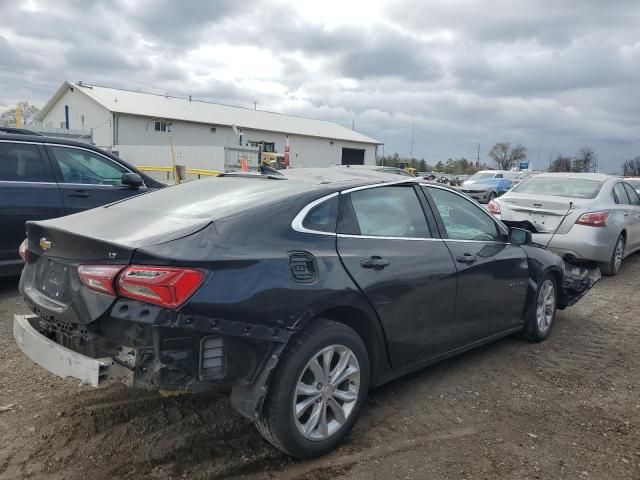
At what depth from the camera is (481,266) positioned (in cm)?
412

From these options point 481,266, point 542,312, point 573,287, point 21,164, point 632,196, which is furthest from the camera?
point 632,196

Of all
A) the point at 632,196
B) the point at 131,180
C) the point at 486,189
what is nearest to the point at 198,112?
the point at 486,189

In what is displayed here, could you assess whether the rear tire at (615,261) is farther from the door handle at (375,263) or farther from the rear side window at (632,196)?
the door handle at (375,263)

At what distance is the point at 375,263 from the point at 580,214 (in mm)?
5492

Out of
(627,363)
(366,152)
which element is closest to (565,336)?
(627,363)

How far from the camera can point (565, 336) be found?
5.33m

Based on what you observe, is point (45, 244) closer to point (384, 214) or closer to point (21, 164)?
point (384, 214)

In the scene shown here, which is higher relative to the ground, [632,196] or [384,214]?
[632,196]

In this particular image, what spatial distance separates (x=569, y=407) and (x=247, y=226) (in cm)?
263

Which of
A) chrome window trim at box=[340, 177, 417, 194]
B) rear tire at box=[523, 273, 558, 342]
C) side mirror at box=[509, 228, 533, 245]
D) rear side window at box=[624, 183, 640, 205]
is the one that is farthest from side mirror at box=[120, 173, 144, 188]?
rear side window at box=[624, 183, 640, 205]

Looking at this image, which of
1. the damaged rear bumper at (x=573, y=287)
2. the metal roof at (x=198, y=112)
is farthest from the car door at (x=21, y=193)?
the metal roof at (x=198, y=112)

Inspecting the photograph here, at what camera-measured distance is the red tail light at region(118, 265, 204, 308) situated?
97.4 inches

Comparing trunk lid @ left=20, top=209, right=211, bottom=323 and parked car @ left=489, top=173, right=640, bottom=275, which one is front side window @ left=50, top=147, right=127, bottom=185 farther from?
parked car @ left=489, top=173, right=640, bottom=275

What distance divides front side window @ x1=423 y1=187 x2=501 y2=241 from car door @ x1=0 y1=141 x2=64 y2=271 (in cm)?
425
